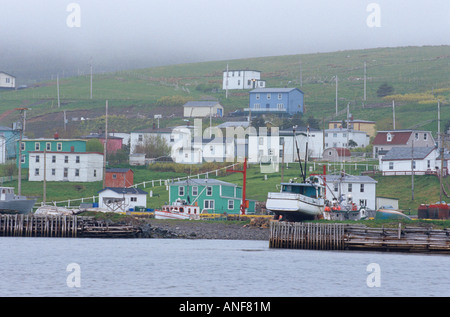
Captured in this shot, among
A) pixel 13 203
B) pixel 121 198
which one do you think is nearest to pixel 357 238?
pixel 13 203

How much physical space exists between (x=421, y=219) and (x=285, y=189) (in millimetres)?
13331

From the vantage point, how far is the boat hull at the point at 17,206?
73438 mm

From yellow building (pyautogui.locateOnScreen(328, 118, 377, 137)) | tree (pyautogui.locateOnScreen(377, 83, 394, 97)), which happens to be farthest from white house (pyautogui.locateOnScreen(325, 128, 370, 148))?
tree (pyautogui.locateOnScreen(377, 83, 394, 97))

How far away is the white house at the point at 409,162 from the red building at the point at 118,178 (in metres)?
31.5

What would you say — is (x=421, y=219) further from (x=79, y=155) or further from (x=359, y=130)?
(x=359, y=130)

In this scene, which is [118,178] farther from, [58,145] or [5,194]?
[5,194]

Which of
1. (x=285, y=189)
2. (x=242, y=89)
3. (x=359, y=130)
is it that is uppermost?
(x=242, y=89)

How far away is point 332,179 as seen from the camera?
8644cm

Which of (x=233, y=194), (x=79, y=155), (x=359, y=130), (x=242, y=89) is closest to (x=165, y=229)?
(x=233, y=194)

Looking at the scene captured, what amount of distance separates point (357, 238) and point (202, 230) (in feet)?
63.5

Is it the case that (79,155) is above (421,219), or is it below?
above

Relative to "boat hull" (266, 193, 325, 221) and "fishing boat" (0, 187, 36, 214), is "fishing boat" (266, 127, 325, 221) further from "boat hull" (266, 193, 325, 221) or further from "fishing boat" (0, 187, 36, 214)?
"fishing boat" (0, 187, 36, 214)

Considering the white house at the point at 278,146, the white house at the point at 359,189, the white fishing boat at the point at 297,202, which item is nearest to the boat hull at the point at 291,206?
the white fishing boat at the point at 297,202

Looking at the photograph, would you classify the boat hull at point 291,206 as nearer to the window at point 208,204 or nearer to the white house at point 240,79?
the window at point 208,204
